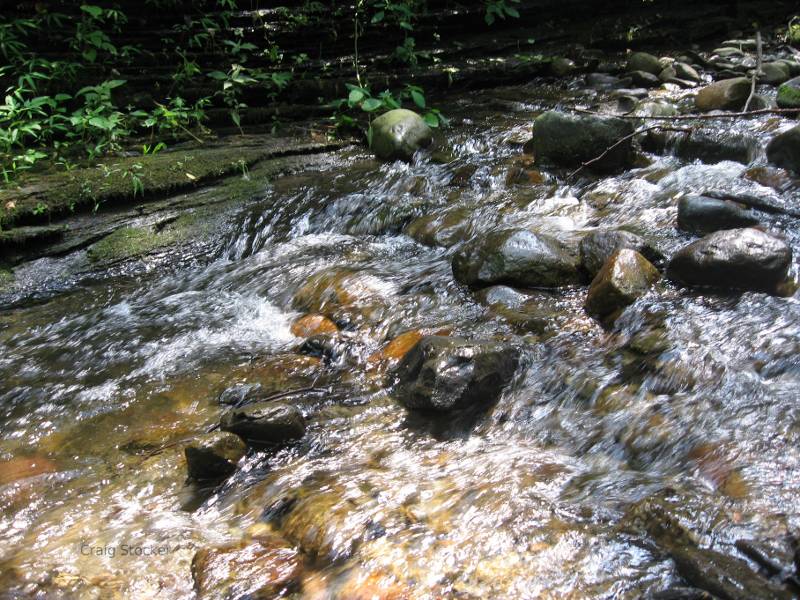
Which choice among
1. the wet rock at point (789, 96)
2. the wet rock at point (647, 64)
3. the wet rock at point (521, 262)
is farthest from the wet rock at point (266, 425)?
the wet rock at point (647, 64)

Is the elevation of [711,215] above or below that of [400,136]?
below

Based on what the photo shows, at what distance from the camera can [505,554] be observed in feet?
6.82

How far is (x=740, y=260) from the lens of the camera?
3439 mm

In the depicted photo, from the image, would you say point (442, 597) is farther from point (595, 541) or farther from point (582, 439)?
point (582, 439)

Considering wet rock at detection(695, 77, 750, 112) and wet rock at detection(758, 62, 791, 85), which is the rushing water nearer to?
wet rock at detection(695, 77, 750, 112)

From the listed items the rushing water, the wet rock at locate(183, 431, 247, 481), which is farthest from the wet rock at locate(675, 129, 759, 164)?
the wet rock at locate(183, 431, 247, 481)

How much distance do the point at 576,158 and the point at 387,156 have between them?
2178 mm

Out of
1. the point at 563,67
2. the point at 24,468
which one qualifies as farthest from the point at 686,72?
the point at 24,468

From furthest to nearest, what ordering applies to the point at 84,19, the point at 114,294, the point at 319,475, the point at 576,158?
the point at 84,19 < the point at 576,158 < the point at 114,294 < the point at 319,475

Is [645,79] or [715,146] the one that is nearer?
[715,146]

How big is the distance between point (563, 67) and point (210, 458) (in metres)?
8.41

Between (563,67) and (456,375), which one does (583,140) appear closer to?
(456,375)

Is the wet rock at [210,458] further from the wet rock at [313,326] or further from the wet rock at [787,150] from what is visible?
the wet rock at [787,150]

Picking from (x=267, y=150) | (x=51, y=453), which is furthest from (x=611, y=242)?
(x=267, y=150)
